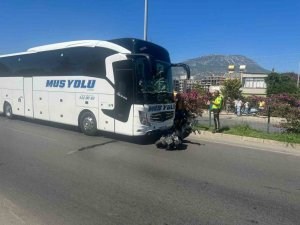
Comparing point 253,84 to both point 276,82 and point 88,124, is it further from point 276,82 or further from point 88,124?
point 88,124

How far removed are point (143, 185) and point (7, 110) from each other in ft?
45.4

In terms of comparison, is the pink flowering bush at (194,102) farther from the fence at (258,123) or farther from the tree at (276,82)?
the tree at (276,82)

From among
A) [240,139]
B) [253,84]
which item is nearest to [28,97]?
Answer: [240,139]

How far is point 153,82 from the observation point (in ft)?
36.0

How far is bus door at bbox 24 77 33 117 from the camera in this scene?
1552cm

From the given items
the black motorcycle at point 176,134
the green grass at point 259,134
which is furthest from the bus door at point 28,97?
the green grass at point 259,134

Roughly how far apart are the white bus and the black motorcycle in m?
0.56

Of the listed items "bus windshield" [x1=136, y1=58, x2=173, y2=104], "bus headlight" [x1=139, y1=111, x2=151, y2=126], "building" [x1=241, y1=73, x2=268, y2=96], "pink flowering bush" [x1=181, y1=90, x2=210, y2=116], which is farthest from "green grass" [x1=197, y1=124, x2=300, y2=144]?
"building" [x1=241, y1=73, x2=268, y2=96]

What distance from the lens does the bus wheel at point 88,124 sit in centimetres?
1220

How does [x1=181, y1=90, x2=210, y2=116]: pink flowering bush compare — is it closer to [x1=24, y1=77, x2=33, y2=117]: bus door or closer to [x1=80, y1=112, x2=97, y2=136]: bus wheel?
[x1=80, y1=112, x2=97, y2=136]: bus wheel

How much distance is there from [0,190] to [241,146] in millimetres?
8031

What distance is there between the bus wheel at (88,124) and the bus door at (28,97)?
4240mm

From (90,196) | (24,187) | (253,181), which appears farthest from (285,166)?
(24,187)

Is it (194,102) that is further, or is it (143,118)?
(194,102)
